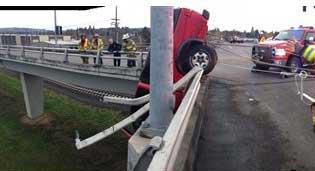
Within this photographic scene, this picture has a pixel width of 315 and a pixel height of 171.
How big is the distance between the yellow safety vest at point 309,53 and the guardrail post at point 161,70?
11.4 meters

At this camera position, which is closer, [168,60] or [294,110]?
[168,60]

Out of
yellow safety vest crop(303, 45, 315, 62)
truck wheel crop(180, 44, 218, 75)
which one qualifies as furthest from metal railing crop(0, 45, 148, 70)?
yellow safety vest crop(303, 45, 315, 62)

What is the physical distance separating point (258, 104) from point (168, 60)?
18.5 feet

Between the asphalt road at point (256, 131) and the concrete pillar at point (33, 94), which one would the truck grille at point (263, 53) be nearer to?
the asphalt road at point (256, 131)

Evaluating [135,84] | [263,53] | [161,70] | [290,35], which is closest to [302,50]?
[290,35]

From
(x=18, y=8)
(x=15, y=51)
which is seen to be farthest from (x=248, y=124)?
(x=15, y=51)

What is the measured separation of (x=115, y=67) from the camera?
16688mm

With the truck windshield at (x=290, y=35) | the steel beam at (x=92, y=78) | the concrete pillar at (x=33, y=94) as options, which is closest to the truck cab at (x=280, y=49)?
the truck windshield at (x=290, y=35)

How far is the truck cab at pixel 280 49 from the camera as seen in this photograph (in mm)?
16312

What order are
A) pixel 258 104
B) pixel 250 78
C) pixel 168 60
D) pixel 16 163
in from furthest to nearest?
pixel 16 163 < pixel 250 78 < pixel 258 104 < pixel 168 60

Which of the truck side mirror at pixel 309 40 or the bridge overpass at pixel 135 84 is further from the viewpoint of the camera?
the truck side mirror at pixel 309 40

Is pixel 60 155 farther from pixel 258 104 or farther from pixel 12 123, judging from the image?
pixel 258 104

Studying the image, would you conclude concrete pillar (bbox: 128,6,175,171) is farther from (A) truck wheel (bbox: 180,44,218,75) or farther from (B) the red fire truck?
(A) truck wheel (bbox: 180,44,218,75)

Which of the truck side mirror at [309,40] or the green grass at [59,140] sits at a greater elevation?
the truck side mirror at [309,40]
